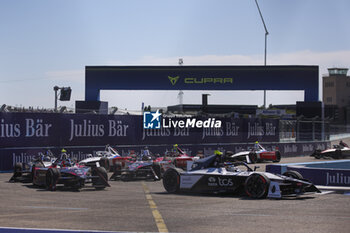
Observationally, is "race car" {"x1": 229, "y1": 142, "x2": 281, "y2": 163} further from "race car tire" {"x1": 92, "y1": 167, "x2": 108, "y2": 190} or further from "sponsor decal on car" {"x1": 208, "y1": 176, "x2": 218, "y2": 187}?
"sponsor decal on car" {"x1": 208, "y1": 176, "x2": 218, "y2": 187}

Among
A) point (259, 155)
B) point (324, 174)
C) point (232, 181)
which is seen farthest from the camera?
point (259, 155)

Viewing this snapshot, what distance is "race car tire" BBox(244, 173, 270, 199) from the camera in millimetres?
13742

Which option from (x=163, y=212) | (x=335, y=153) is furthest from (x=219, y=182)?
(x=335, y=153)

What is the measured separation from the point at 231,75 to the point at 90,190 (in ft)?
112

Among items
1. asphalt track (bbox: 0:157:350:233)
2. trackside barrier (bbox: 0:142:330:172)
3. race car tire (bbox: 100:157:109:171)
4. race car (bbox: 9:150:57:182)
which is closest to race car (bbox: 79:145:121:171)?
race car tire (bbox: 100:157:109:171)

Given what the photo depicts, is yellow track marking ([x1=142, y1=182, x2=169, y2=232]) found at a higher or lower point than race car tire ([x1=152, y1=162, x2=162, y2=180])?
lower

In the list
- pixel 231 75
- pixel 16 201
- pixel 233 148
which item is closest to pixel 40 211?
pixel 16 201

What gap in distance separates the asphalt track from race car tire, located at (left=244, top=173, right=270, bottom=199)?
0.29 meters

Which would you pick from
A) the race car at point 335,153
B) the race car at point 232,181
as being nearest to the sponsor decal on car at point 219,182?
the race car at point 232,181

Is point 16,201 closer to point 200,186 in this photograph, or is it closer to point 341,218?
point 200,186

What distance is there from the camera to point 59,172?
52.0 ft

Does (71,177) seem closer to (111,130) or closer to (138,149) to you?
(111,130)

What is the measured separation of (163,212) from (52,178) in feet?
18.8

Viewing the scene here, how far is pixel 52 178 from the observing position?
1570 centimetres
